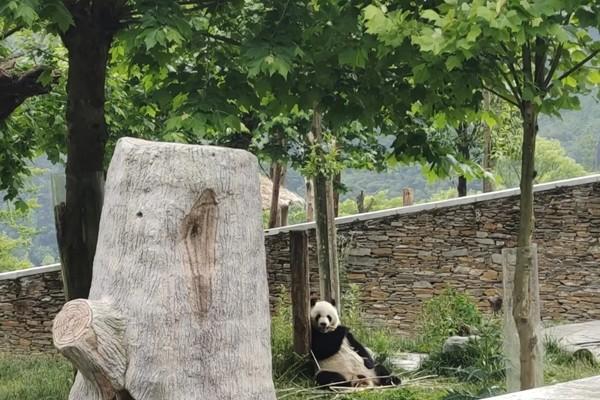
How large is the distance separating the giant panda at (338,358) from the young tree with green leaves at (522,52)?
2.29m

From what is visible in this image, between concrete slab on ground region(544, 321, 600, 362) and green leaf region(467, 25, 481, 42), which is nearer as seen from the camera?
green leaf region(467, 25, 481, 42)

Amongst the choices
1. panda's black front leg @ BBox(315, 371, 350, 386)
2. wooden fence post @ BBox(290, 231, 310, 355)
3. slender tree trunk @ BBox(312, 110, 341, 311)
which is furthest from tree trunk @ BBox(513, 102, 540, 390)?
slender tree trunk @ BBox(312, 110, 341, 311)

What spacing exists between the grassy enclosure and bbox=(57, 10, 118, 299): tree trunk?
4.40ft

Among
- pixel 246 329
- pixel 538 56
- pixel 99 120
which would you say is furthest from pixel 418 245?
pixel 246 329

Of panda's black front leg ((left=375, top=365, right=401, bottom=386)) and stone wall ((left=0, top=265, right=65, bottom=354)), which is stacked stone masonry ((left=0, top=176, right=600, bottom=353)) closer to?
stone wall ((left=0, top=265, right=65, bottom=354))

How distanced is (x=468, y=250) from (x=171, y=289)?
11528 millimetres

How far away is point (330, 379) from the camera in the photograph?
759 cm

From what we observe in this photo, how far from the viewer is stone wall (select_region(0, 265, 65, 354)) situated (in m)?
13.7

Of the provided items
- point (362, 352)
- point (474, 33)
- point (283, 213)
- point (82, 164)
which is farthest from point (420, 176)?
point (474, 33)

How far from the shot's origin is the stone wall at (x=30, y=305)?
1369cm

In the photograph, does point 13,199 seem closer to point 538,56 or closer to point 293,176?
point 538,56

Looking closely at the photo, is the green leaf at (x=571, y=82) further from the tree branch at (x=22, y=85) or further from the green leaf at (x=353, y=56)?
the tree branch at (x=22, y=85)

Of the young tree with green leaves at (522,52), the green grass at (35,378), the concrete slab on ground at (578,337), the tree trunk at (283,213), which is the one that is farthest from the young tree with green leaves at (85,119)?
the tree trunk at (283,213)

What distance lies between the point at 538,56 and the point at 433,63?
827 millimetres
